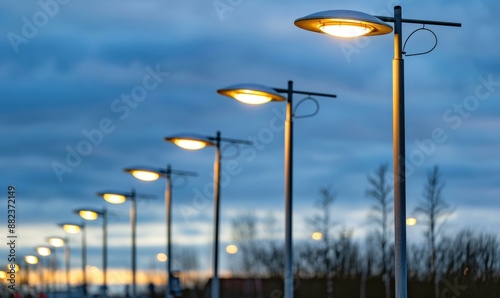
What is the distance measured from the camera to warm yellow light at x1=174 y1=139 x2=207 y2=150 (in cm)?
3156

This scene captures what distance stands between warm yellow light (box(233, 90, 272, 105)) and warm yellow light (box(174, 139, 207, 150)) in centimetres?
701

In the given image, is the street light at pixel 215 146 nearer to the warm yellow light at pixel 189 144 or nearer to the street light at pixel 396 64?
the warm yellow light at pixel 189 144

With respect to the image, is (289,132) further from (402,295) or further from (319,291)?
(319,291)

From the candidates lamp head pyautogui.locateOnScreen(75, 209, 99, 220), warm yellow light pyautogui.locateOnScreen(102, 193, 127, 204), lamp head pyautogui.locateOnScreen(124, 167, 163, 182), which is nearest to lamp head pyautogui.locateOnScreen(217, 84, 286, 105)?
lamp head pyautogui.locateOnScreen(124, 167, 163, 182)

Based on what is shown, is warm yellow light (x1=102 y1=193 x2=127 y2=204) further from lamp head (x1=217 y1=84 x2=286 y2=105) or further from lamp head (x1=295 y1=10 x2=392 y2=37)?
lamp head (x1=295 y1=10 x2=392 y2=37)

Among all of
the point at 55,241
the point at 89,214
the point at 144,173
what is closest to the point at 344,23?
the point at 144,173

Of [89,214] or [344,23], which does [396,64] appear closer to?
[344,23]

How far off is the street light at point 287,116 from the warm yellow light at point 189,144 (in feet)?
20.9

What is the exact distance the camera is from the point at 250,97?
24.6 m

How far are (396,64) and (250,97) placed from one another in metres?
7.39

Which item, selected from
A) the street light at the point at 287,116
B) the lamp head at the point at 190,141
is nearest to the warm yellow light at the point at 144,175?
the lamp head at the point at 190,141

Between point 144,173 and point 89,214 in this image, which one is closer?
point 144,173

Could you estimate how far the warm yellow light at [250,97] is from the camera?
24.4 metres

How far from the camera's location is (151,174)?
37531 millimetres
